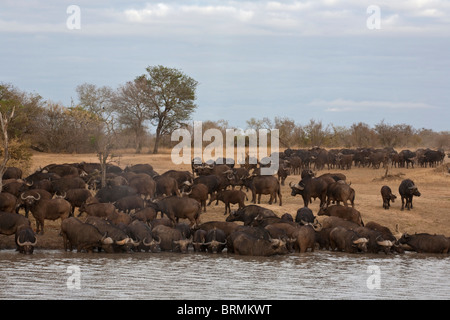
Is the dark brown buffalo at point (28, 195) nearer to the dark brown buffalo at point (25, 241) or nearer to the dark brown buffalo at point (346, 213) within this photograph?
the dark brown buffalo at point (25, 241)

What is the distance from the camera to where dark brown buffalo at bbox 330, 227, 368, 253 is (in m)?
15.4

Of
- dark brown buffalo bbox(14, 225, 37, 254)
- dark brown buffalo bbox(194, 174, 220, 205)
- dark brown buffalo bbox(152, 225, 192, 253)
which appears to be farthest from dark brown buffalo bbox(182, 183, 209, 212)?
dark brown buffalo bbox(14, 225, 37, 254)

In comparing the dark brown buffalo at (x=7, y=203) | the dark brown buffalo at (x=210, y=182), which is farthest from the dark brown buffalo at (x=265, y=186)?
the dark brown buffalo at (x=7, y=203)

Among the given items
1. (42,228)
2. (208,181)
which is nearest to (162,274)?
(42,228)

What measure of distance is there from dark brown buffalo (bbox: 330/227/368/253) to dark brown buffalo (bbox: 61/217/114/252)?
17.8ft

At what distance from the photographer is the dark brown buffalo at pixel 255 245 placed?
1488 centimetres

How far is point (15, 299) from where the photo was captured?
35.5ft

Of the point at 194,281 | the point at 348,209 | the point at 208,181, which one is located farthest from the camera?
the point at 208,181

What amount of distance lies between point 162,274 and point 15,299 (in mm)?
3090

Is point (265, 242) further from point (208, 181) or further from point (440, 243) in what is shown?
point (208, 181)

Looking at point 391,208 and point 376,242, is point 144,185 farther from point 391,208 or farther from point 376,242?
point 391,208

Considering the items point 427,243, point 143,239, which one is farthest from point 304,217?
point 143,239
